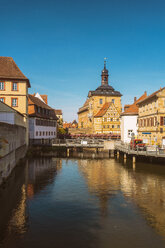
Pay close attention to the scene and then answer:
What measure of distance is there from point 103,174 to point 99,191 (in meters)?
7.93

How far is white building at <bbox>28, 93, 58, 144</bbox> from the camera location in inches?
2047

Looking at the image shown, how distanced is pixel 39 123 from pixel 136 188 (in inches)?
1418

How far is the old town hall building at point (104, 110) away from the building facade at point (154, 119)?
34.7m

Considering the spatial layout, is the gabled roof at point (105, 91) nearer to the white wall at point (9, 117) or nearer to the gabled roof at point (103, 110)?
the gabled roof at point (103, 110)

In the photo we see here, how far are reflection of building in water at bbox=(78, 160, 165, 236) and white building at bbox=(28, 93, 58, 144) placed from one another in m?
22.8

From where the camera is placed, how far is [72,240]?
11.9 m

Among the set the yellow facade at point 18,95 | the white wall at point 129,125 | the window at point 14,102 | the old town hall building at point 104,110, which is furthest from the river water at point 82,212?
the old town hall building at point 104,110

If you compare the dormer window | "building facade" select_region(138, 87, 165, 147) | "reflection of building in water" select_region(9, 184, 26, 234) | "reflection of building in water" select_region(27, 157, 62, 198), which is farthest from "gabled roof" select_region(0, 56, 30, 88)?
"reflection of building in water" select_region(9, 184, 26, 234)

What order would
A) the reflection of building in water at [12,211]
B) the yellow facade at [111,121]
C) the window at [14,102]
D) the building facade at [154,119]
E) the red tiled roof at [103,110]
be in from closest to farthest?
the reflection of building in water at [12,211], the building facade at [154,119], the window at [14,102], the yellow facade at [111,121], the red tiled roof at [103,110]

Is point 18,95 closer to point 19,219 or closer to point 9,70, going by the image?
point 9,70

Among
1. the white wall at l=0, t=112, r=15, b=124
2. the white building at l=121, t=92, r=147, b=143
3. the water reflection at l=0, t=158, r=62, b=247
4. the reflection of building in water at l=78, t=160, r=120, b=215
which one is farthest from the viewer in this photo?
the white building at l=121, t=92, r=147, b=143

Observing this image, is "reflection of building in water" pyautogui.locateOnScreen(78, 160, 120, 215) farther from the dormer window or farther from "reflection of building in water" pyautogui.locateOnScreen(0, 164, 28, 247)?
the dormer window

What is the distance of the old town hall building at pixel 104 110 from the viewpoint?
268 ft

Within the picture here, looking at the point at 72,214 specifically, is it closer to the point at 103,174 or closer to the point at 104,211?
the point at 104,211
